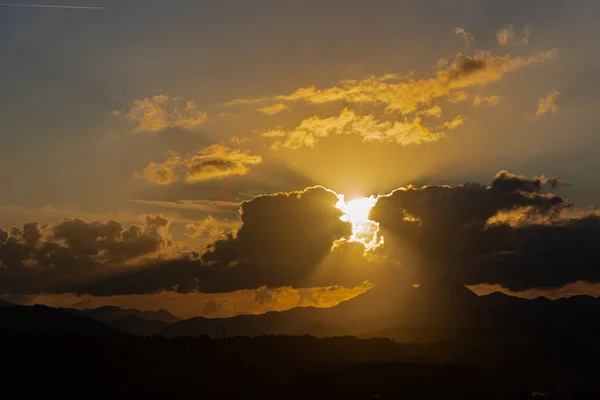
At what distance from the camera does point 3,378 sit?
647 ft

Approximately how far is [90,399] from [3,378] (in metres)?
24.1

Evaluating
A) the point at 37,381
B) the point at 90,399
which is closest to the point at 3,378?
the point at 37,381

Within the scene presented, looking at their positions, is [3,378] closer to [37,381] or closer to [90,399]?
[37,381]

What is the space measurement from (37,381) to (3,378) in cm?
902

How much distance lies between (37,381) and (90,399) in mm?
15216

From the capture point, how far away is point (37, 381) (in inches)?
7805

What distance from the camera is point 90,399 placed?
199m
